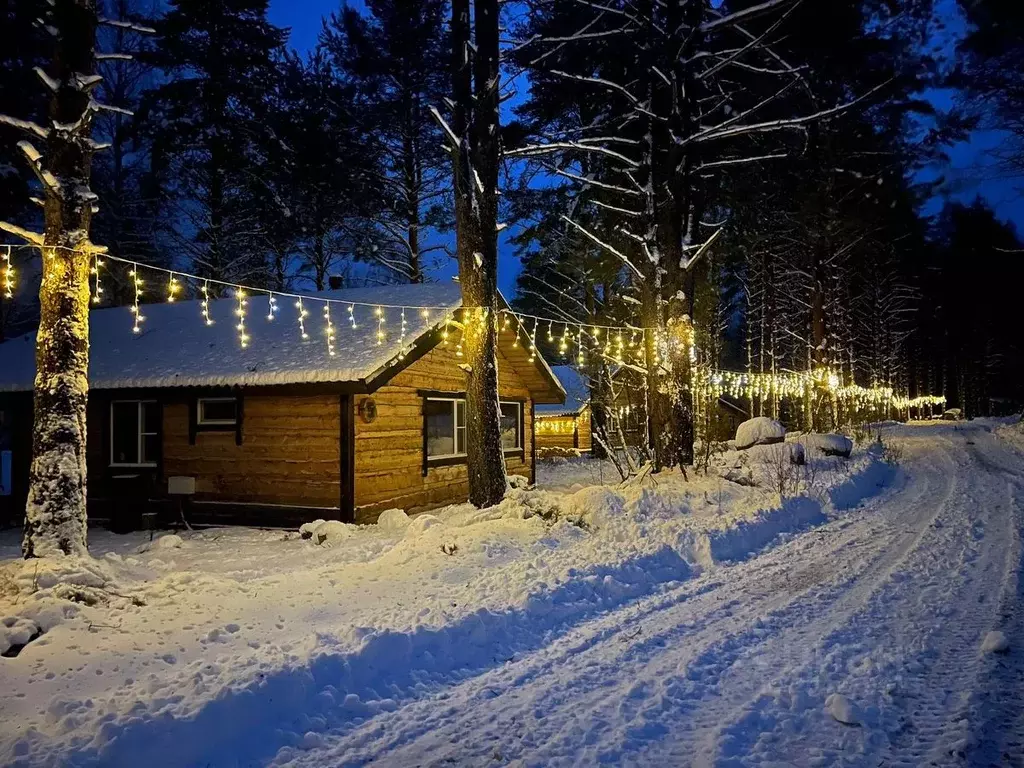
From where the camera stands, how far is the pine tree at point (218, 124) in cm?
2281

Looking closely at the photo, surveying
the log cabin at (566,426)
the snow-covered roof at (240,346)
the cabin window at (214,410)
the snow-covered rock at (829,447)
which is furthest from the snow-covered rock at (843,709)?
the log cabin at (566,426)

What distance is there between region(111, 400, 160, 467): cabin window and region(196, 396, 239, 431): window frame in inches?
49.0

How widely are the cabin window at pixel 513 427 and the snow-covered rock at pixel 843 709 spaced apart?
1492 centimetres

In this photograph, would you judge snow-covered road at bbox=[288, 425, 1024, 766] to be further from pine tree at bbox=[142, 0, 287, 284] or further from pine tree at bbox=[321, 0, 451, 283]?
pine tree at bbox=[142, 0, 287, 284]

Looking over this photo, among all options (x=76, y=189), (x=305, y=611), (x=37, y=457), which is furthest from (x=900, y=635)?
(x=76, y=189)

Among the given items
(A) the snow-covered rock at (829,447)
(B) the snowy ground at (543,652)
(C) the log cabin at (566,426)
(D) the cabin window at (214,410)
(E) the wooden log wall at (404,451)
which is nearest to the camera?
(B) the snowy ground at (543,652)

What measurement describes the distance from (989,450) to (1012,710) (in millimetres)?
23658

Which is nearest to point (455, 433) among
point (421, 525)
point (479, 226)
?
point (479, 226)

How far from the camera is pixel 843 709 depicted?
163 inches

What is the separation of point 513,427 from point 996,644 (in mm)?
14792

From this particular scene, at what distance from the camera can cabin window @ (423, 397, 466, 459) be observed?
15414mm

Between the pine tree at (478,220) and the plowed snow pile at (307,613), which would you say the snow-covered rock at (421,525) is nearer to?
the plowed snow pile at (307,613)

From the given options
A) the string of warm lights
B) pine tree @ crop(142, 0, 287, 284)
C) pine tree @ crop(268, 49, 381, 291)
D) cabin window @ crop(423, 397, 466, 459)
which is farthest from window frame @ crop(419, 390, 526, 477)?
pine tree @ crop(142, 0, 287, 284)

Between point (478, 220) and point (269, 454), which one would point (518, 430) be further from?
point (478, 220)
